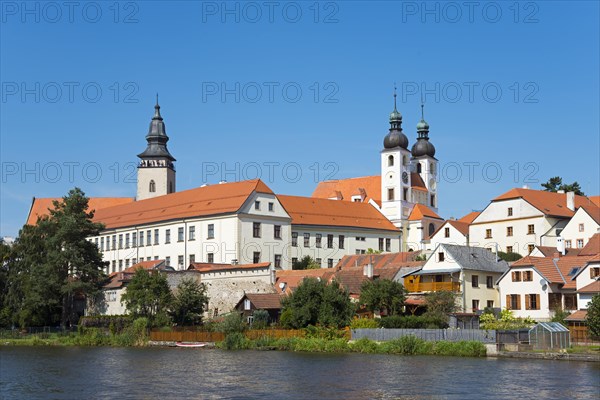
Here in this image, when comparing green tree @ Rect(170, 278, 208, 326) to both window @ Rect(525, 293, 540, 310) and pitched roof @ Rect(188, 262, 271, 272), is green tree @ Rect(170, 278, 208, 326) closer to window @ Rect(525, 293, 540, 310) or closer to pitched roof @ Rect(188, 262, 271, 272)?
pitched roof @ Rect(188, 262, 271, 272)

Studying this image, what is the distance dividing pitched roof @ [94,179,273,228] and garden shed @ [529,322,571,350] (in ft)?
137

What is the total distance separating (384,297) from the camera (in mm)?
55250

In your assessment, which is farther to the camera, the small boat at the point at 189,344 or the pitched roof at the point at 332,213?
the pitched roof at the point at 332,213

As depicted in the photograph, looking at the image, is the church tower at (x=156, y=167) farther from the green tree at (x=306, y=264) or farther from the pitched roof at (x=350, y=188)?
the green tree at (x=306, y=264)

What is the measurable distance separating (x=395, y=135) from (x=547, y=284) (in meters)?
61.6

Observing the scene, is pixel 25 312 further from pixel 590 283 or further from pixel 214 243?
pixel 590 283

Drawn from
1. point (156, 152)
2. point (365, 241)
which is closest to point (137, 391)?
point (365, 241)

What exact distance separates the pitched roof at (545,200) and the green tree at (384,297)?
2906 cm

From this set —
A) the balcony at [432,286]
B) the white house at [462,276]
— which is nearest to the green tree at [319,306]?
the balcony at [432,286]

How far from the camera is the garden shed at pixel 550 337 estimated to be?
44594mm

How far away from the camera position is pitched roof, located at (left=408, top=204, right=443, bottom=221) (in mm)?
105438

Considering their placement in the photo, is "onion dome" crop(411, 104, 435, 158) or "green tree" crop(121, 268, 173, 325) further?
"onion dome" crop(411, 104, 435, 158)

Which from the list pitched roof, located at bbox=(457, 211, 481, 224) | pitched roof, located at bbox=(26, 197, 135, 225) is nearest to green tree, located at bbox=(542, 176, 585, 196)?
pitched roof, located at bbox=(457, 211, 481, 224)

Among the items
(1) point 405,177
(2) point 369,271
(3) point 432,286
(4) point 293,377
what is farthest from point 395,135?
(4) point 293,377
